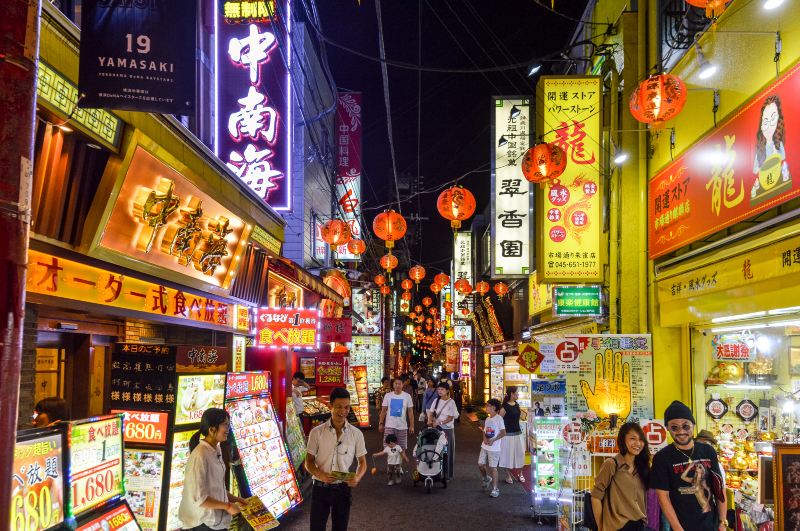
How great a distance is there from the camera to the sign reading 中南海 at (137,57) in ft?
17.7

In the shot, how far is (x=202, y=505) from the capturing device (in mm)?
5637

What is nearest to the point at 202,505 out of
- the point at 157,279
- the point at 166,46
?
the point at 166,46

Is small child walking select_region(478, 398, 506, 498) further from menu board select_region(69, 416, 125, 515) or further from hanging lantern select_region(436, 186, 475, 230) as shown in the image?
menu board select_region(69, 416, 125, 515)

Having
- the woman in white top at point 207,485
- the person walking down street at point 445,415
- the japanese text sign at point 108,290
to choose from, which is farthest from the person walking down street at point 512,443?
the woman in white top at point 207,485

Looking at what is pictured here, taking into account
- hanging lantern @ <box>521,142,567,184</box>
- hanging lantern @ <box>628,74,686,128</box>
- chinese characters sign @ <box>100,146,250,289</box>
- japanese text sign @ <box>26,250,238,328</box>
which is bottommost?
japanese text sign @ <box>26,250,238,328</box>

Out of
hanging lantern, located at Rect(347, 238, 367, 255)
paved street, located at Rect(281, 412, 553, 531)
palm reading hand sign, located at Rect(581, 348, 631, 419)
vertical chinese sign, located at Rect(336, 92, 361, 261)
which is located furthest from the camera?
vertical chinese sign, located at Rect(336, 92, 361, 261)

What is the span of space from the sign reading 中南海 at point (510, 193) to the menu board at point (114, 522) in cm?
1179

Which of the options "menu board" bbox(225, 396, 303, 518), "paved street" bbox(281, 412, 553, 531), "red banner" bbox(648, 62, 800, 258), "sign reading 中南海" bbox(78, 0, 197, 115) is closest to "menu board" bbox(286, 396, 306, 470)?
"paved street" bbox(281, 412, 553, 531)

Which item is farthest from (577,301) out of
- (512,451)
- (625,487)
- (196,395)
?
(196,395)

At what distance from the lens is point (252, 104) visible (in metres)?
16.2

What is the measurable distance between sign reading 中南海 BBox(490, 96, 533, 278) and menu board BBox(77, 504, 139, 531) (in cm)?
1179

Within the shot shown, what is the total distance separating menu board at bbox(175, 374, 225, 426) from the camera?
748cm

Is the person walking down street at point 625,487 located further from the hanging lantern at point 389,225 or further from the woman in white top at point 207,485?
the hanging lantern at point 389,225

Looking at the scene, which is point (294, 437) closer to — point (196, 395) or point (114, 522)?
point (196, 395)
